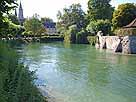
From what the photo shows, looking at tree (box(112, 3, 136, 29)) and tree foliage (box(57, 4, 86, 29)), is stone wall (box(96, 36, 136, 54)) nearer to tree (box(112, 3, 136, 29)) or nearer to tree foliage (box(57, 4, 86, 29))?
tree (box(112, 3, 136, 29))

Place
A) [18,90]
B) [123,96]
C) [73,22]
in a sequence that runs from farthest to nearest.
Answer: [73,22] → [123,96] → [18,90]

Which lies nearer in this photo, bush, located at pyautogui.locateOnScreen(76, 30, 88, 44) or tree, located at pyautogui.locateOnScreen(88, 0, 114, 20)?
bush, located at pyautogui.locateOnScreen(76, 30, 88, 44)

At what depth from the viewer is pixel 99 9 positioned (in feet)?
245

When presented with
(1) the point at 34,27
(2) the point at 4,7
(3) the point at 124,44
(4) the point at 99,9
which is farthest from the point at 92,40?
(2) the point at 4,7

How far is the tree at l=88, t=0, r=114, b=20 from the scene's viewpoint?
246 ft

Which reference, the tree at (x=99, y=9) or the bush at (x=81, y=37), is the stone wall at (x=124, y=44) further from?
the tree at (x=99, y=9)

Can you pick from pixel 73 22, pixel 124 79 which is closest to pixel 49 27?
pixel 73 22

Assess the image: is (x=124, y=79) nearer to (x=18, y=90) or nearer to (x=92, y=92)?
(x=92, y=92)

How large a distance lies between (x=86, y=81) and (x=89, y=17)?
61.6 metres

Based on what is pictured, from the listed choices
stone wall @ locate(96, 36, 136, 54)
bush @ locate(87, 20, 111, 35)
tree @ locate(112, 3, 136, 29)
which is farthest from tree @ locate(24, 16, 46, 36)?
stone wall @ locate(96, 36, 136, 54)

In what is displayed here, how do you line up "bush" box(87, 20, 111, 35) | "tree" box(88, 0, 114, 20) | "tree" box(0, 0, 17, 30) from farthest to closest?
"tree" box(88, 0, 114, 20) → "bush" box(87, 20, 111, 35) → "tree" box(0, 0, 17, 30)

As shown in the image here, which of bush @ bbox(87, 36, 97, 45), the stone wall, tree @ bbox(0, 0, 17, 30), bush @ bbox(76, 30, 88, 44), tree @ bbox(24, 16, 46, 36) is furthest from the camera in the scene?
tree @ bbox(24, 16, 46, 36)

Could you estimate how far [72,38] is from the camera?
70.3m

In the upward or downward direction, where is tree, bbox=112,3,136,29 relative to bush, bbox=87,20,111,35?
upward
